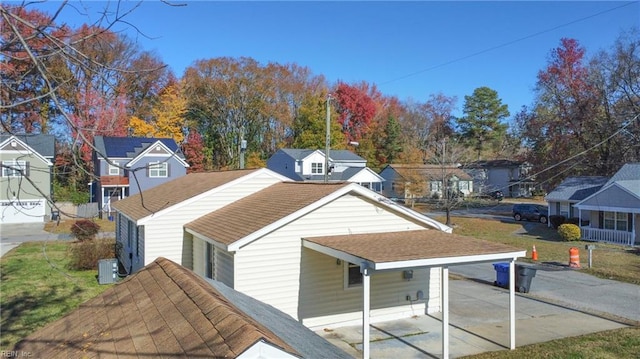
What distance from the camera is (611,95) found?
39.3m

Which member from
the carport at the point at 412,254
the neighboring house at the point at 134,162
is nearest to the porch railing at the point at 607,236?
the carport at the point at 412,254

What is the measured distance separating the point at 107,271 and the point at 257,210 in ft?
21.7

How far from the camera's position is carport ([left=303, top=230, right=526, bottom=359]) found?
9336mm

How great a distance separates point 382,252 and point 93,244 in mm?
14284

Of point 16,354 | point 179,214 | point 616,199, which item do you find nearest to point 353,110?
point 616,199

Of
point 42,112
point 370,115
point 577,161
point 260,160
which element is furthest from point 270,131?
point 42,112

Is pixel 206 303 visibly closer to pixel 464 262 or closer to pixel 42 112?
pixel 42 112

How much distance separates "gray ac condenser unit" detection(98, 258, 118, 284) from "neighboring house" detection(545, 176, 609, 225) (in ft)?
104

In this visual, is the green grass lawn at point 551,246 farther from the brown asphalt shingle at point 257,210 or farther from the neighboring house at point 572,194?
the brown asphalt shingle at point 257,210

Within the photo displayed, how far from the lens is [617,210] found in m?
29.6

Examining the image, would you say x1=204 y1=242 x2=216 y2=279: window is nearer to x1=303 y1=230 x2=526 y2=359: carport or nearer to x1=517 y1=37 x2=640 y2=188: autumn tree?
x1=303 y1=230 x2=526 y2=359: carport

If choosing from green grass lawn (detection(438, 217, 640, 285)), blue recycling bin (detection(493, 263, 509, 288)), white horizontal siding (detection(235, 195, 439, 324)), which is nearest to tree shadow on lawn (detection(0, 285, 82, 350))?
white horizontal siding (detection(235, 195, 439, 324))

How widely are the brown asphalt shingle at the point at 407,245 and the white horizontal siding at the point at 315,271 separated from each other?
1.25 feet

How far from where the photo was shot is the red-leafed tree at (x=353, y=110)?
64188 millimetres
